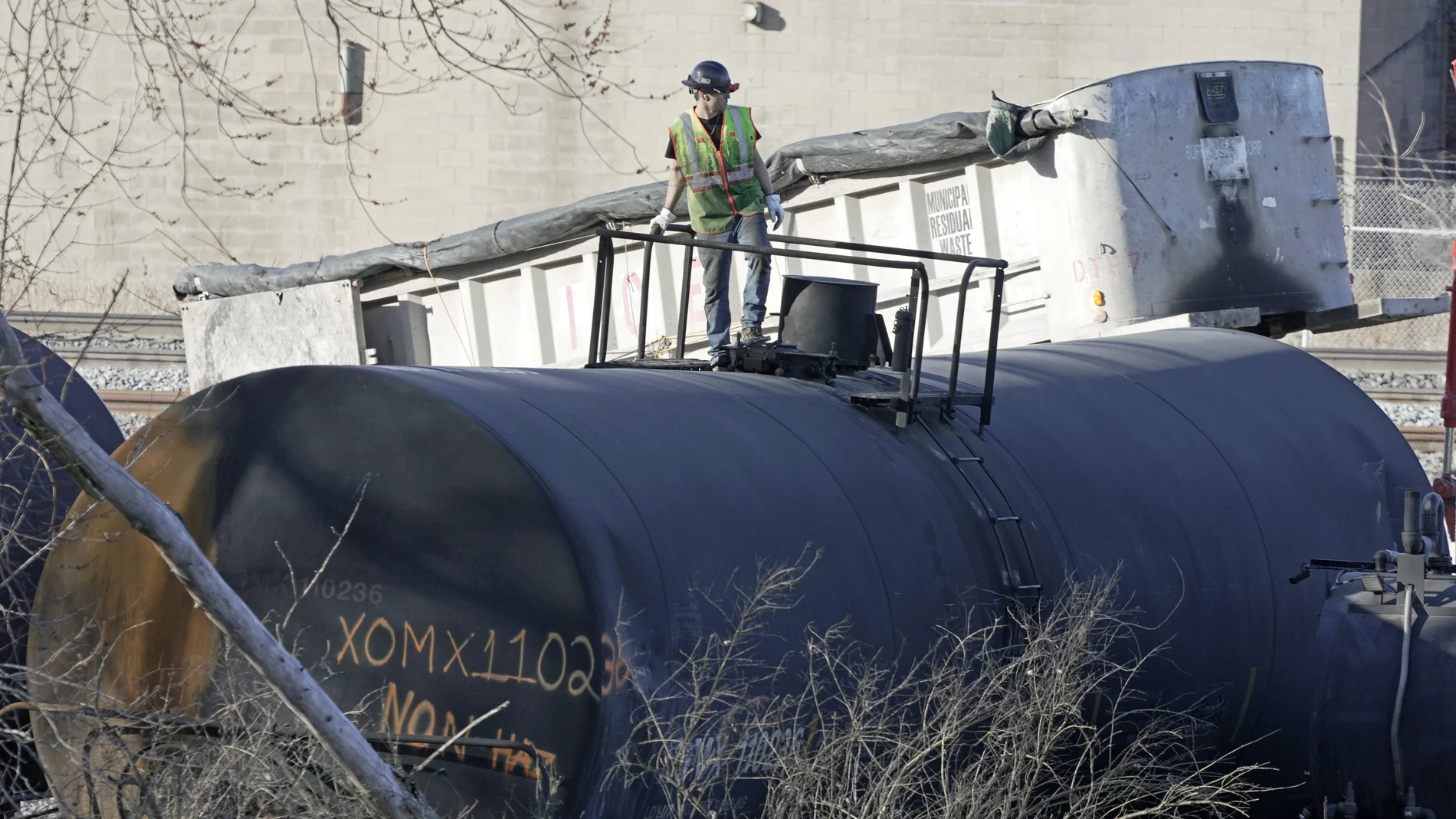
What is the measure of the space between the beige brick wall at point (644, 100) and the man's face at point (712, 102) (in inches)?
773

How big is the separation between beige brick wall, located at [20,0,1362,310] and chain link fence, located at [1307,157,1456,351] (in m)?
3.78

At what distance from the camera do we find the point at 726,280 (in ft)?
27.9

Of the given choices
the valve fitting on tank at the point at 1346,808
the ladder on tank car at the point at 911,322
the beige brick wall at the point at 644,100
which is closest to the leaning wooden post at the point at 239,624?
the ladder on tank car at the point at 911,322

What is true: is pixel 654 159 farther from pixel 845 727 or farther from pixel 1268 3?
pixel 845 727

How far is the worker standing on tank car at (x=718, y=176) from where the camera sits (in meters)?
8.46

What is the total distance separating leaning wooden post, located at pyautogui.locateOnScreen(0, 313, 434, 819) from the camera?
3.89m

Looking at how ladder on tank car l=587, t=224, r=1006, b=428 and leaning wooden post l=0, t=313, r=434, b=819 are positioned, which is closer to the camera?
leaning wooden post l=0, t=313, r=434, b=819

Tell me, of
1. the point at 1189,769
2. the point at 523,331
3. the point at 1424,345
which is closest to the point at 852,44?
the point at 1424,345

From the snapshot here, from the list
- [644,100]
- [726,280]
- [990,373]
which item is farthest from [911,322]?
[644,100]

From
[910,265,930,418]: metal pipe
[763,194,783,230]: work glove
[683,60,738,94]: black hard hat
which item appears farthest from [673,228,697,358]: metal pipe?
[683,60,738,94]: black hard hat

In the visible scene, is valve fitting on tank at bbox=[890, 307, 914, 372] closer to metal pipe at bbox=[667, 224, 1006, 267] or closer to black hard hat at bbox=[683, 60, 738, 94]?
metal pipe at bbox=[667, 224, 1006, 267]

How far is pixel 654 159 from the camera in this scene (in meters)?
28.6

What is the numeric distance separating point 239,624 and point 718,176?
523 cm

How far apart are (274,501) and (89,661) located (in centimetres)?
86
